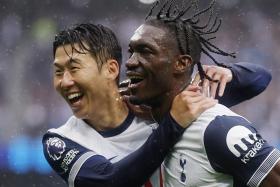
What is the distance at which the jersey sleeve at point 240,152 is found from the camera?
1.91 m

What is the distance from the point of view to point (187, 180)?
202cm

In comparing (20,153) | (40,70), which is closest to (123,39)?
(40,70)

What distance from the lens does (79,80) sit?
2555 mm

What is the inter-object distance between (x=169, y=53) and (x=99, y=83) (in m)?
0.56

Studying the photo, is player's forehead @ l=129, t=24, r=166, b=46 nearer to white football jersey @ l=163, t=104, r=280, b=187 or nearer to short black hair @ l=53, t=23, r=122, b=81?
white football jersey @ l=163, t=104, r=280, b=187

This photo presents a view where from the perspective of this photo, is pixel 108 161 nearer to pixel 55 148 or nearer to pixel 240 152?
pixel 55 148

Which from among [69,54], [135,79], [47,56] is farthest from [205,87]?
[47,56]

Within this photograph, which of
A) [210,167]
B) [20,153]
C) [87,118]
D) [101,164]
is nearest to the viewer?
[210,167]

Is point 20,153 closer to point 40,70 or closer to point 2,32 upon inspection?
point 40,70

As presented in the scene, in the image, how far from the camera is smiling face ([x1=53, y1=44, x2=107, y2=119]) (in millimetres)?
2553

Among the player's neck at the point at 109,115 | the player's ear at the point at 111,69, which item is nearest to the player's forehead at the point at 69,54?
the player's ear at the point at 111,69

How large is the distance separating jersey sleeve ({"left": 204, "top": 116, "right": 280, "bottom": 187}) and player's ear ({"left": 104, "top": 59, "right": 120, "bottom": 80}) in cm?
79

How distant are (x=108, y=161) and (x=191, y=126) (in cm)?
45

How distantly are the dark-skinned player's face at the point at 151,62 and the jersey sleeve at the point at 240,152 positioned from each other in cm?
27
